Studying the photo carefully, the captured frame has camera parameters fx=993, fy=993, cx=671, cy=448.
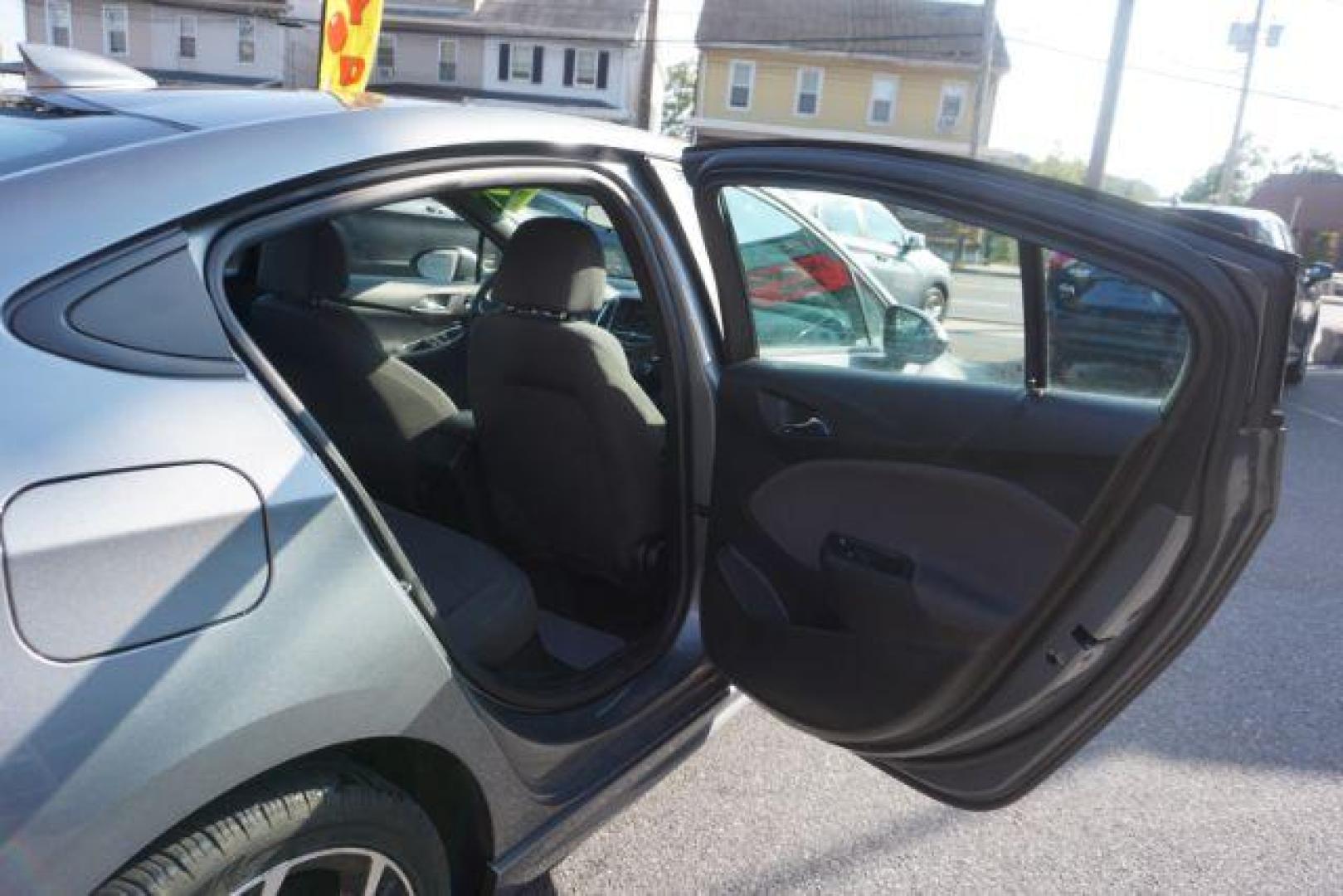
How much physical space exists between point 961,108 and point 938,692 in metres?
32.1

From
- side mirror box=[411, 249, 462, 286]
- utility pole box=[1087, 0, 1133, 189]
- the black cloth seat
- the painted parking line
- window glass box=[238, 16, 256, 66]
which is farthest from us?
window glass box=[238, 16, 256, 66]

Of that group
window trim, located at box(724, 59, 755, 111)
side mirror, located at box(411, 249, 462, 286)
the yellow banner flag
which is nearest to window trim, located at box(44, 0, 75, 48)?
window trim, located at box(724, 59, 755, 111)

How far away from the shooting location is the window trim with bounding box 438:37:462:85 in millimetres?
30516

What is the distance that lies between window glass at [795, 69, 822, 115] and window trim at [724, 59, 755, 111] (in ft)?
4.72

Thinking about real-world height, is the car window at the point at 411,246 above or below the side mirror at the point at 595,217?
below

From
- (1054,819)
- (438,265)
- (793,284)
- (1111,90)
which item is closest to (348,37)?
(438,265)

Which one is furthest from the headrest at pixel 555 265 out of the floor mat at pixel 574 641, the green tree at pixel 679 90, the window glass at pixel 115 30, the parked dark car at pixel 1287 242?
the green tree at pixel 679 90

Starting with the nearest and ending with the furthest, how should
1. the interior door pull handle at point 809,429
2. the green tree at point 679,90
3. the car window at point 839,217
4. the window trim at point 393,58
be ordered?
the interior door pull handle at point 809,429 → the car window at point 839,217 → the window trim at point 393,58 → the green tree at point 679,90

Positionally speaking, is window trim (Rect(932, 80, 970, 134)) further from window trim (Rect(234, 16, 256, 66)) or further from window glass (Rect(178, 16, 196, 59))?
window glass (Rect(178, 16, 196, 59))

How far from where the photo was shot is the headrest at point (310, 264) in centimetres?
262

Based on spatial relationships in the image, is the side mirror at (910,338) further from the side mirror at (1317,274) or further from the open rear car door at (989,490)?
the side mirror at (1317,274)

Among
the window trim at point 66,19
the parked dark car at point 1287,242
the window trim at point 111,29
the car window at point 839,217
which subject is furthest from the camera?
the window trim at point 66,19

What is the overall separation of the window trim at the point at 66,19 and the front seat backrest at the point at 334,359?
108 feet

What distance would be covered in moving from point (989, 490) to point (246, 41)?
3261 cm
